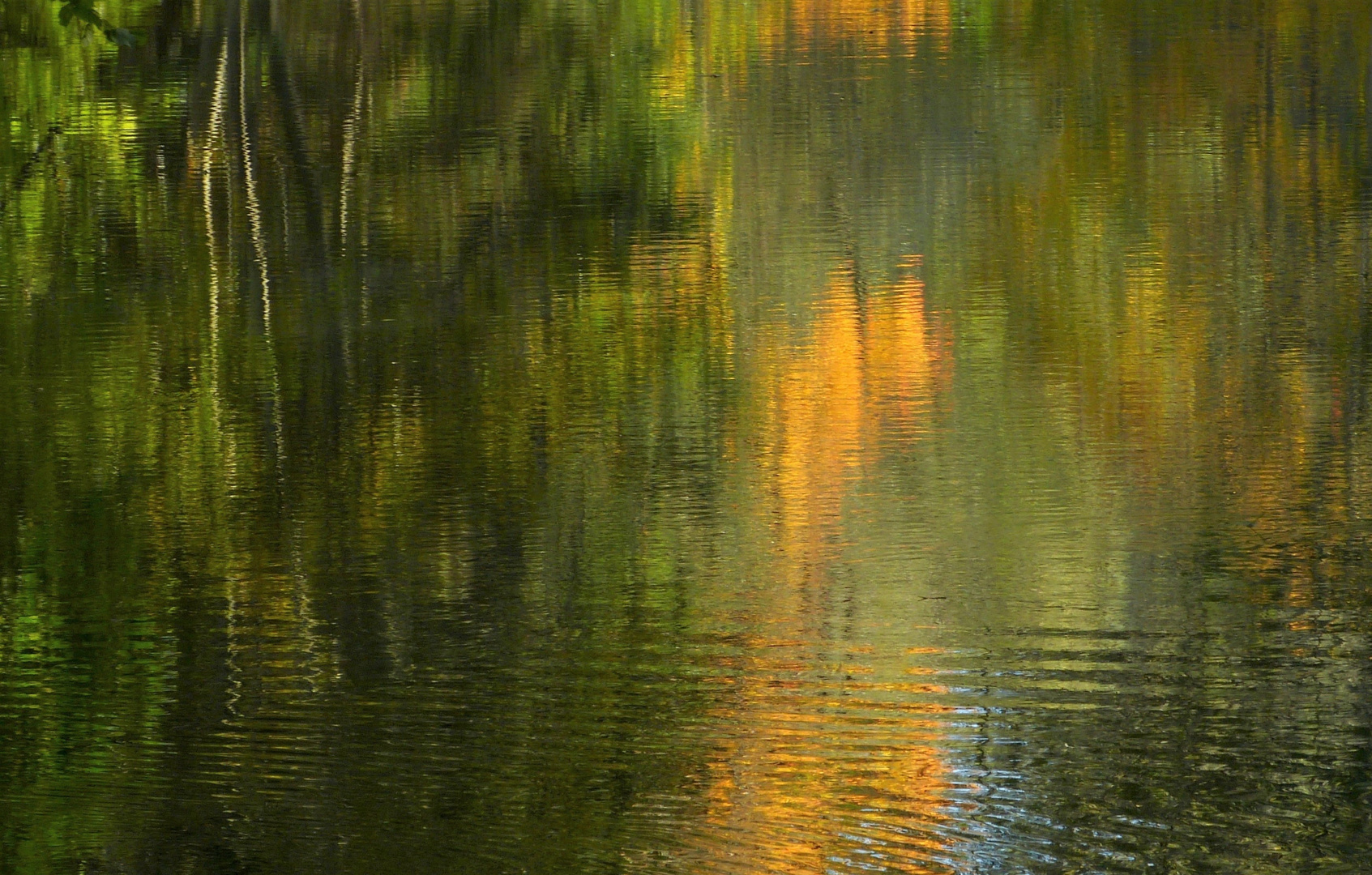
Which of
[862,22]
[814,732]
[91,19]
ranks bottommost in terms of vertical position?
[814,732]

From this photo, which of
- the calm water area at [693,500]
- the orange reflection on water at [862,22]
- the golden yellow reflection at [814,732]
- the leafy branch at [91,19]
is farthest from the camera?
the orange reflection on water at [862,22]

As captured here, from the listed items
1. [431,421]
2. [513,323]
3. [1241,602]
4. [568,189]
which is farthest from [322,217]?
[1241,602]

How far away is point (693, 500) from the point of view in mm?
9672

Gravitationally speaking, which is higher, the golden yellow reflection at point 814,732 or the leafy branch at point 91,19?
the leafy branch at point 91,19

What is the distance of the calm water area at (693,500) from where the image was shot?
20.9 ft

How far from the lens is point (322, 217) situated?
17.3 meters

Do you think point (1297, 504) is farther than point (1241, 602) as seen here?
Yes

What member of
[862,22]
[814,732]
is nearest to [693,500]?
[814,732]

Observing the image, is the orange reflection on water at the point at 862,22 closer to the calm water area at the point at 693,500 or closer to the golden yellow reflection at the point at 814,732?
the calm water area at the point at 693,500

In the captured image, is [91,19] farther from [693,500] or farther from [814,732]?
[693,500]

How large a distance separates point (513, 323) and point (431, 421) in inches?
95.9

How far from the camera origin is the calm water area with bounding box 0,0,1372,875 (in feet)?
20.9

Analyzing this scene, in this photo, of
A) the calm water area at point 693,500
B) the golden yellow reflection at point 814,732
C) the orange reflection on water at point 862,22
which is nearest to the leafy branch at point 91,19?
the calm water area at point 693,500

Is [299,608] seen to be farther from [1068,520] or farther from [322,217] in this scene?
[322,217]
